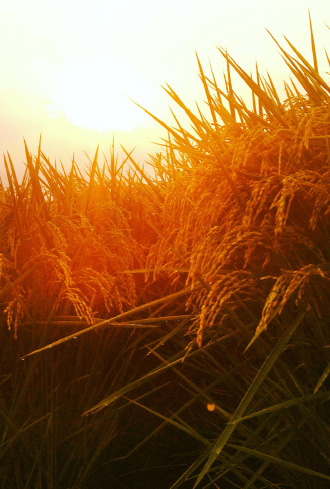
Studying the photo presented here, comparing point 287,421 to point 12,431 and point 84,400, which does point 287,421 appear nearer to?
point 84,400

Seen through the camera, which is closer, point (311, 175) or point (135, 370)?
point (311, 175)

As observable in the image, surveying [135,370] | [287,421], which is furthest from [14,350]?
[287,421]

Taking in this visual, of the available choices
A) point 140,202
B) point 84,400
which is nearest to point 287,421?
point 84,400

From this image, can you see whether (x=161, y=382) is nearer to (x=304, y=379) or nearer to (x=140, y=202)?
(x=304, y=379)

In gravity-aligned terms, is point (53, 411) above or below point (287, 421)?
above

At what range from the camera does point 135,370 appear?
187cm

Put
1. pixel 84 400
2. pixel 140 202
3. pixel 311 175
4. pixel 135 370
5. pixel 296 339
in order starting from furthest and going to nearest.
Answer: pixel 140 202, pixel 135 370, pixel 84 400, pixel 296 339, pixel 311 175

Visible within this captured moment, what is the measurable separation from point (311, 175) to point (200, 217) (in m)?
0.36

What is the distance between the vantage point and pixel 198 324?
156 centimetres

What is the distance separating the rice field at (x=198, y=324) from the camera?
1.32 meters

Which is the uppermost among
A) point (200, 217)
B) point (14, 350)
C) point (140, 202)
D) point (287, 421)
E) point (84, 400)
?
point (140, 202)

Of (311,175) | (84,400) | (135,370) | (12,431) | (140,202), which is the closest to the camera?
(311,175)

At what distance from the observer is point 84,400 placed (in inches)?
68.4

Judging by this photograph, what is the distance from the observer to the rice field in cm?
132
